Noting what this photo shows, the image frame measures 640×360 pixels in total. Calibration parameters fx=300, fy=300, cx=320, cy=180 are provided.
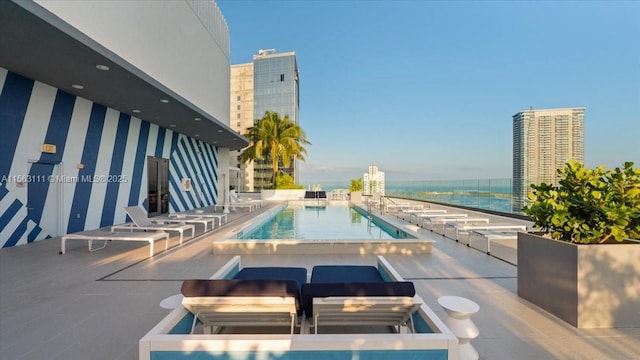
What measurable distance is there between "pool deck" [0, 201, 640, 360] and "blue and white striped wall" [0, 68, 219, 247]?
3.14 ft

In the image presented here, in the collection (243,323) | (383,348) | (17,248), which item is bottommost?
(17,248)

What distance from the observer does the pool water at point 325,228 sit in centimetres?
816

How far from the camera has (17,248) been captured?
5.91 m

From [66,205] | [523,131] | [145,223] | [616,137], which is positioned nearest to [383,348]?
[145,223]

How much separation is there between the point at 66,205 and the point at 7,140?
188 cm

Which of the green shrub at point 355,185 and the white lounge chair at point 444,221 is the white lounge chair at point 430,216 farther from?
the green shrub at point 355,185

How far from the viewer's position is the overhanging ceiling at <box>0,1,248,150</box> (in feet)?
13.3

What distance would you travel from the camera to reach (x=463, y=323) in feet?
6.65

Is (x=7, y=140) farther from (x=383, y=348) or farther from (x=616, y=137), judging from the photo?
(x=616, y=137)

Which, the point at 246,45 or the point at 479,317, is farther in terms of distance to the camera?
the point at 246,45

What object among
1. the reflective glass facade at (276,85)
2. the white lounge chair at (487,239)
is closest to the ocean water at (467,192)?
the white lounge chair at (487,239)

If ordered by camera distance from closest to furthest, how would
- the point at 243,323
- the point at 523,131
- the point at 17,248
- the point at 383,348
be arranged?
the point at 383,348 < the point at 243,323 < the point at 17,248 < the point at 523,131

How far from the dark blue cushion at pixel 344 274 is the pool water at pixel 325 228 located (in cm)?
386

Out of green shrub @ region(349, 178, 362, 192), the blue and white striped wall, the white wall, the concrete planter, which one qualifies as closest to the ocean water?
green shrub @ region(349, 178, 362, 192)
